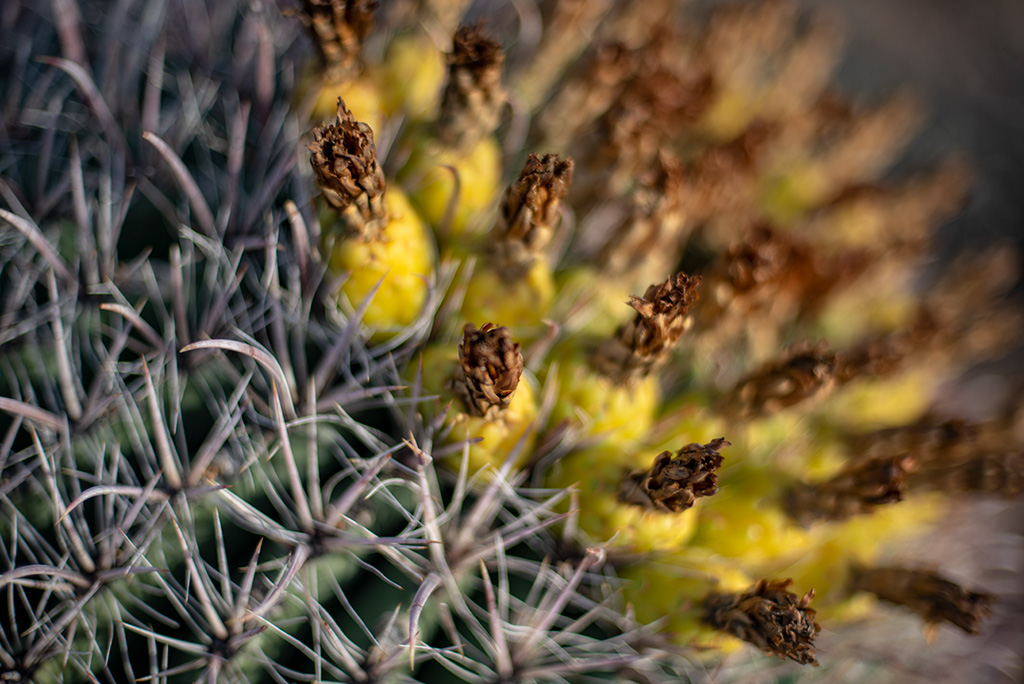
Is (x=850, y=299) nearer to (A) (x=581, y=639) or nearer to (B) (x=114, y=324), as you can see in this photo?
(A) (x=581, y=639)

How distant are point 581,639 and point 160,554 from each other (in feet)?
2.06

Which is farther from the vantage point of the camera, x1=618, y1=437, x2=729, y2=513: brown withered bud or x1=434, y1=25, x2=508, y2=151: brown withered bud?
x1=434, y1=25, x2=508, y2=151: brown withered bud

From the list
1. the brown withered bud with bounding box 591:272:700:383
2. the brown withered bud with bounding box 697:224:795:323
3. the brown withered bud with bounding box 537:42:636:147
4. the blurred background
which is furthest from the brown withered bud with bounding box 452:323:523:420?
the blurred background

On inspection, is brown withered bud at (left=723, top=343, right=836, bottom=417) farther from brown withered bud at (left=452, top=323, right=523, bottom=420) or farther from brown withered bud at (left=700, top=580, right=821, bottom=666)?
brown withered bud at (left=452, top=323, right=523, bottom=420)

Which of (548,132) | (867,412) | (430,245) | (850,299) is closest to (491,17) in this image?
(548,132)

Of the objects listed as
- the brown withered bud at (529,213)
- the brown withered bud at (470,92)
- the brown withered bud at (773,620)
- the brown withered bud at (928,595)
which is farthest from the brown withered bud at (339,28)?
the brown withered bud at (928,595)

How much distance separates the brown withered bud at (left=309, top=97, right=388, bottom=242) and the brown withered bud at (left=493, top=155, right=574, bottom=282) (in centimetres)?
19

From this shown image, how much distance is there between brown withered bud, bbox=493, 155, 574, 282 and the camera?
90cm

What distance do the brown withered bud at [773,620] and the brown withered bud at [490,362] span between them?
0.47 m

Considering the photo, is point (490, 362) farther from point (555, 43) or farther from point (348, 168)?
point (555, 43)

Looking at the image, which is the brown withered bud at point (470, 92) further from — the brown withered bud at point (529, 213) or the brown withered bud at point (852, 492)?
the brown withered bud at point (852, 492)

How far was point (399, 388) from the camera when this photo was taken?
872 millimetres

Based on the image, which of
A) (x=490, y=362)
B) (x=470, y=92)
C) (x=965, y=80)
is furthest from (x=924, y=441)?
(x=965, y=80)

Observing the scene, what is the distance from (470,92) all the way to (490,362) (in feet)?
1.56
